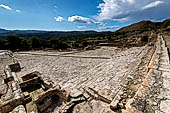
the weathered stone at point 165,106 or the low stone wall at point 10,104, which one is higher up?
the weathered stone at point 165,106

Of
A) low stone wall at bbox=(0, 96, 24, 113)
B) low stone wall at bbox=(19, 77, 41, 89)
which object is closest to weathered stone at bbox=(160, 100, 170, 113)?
low stone wall at bbox=(0, 96, 24, 113)

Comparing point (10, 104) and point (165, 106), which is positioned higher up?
point (165, 106)

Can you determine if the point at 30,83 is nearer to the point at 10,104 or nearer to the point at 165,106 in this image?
the point at 10,104

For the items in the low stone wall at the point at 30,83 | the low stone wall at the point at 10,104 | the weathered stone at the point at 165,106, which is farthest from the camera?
the low stone wall at the point at 30,83

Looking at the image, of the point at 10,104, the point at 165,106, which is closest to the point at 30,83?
the point at 10,104

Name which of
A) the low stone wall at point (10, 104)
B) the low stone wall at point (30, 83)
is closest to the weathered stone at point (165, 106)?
the low stone wall at point (10, 104)

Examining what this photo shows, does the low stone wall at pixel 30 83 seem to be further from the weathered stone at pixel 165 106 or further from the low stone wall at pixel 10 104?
the weathered stone at pixel 165 106

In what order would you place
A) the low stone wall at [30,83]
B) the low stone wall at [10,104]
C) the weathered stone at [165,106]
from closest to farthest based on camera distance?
the weathered stone at [165,106]
the low stone wall at [10,104]
the low stone wall at [30,83]

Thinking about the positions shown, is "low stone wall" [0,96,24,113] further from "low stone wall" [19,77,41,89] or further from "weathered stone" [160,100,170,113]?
"weathered stone" [160,100,170,113]

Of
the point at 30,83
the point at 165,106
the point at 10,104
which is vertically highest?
Answer: the point at 165,106

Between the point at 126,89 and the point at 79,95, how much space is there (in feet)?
5.52

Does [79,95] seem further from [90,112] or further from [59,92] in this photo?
[59,92]

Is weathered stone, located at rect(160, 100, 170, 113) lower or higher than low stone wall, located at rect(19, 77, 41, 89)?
higher

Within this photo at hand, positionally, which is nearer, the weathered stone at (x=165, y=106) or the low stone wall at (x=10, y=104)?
the weathered stone at (x=165, y=106)
